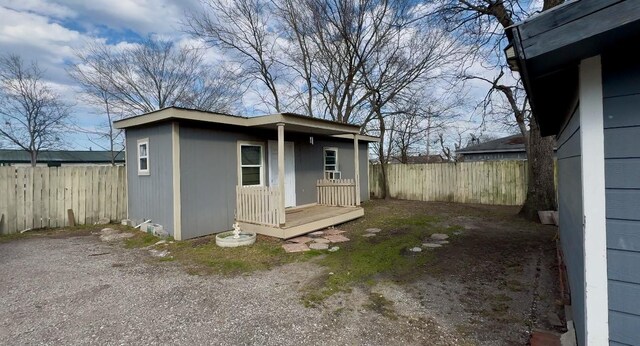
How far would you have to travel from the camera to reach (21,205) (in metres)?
7.34

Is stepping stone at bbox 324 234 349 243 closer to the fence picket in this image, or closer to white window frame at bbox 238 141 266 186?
white window frame at bbox 238 141 266 186

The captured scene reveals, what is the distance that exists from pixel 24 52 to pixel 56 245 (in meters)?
14.8

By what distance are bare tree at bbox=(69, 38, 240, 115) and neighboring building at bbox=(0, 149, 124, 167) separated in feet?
18.9

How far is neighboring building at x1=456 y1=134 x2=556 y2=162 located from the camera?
18.9 meters

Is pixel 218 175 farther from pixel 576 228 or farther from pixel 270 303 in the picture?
pixel 576 228

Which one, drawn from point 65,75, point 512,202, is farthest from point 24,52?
point 512,202

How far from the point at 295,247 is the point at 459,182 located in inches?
347

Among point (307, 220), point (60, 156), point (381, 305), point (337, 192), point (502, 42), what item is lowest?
point (381, 305)

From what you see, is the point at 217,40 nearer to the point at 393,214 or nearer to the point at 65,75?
the point at 65,75

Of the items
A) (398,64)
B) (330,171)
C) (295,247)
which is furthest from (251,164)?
(398,64)

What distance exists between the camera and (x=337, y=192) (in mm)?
9195

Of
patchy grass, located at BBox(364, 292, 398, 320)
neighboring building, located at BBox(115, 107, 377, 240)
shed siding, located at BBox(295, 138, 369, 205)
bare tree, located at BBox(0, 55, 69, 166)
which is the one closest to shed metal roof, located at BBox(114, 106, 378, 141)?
neighboring building, located at BBox(115, 107, 377, 240)

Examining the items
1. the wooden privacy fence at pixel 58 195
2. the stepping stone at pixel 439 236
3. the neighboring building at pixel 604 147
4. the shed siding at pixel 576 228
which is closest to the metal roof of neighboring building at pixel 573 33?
the neighboring building at pixel 604 147

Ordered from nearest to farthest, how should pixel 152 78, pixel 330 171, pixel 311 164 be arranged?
1. pixel 311 164
2. pixel 330 171
3. pixel 152 78
